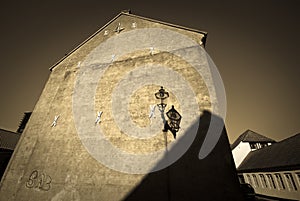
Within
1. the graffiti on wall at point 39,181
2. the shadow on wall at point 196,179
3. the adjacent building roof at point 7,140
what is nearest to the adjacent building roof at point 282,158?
the shadow on wall at point 196,179

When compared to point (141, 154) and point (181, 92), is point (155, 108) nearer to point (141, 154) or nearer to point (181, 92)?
point (181, 92)

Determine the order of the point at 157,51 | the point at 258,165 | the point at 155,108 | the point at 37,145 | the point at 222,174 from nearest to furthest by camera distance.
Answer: the point at 222,174, the point at 155,108, the point at 37,145, the point at 157,51, the point at 258,165

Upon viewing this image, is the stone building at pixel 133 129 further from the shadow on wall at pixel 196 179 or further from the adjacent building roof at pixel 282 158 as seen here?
the adjacent building roof at pixel 282 158

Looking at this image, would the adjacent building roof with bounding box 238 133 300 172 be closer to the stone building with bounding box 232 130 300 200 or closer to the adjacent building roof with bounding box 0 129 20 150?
the stone building with bounding box 232 130 300 200

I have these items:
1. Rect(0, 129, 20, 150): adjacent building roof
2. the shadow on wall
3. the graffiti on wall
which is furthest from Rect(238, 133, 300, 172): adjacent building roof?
Rect(0, 129, 20, 150): adjacent building roof

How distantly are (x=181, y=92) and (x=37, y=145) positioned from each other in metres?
8.62

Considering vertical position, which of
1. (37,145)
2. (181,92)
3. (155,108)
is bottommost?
(37,145)

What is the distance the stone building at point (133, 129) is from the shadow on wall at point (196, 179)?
0.03 m

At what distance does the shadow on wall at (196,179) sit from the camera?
6.20m

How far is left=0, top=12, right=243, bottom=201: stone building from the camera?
6844 mm

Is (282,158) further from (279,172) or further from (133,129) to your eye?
(133,129)

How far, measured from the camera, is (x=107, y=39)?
1252 cm

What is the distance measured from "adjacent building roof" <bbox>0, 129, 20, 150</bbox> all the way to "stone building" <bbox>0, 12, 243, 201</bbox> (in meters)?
11.7

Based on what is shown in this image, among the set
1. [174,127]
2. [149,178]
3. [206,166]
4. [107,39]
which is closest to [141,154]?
[149,178]
